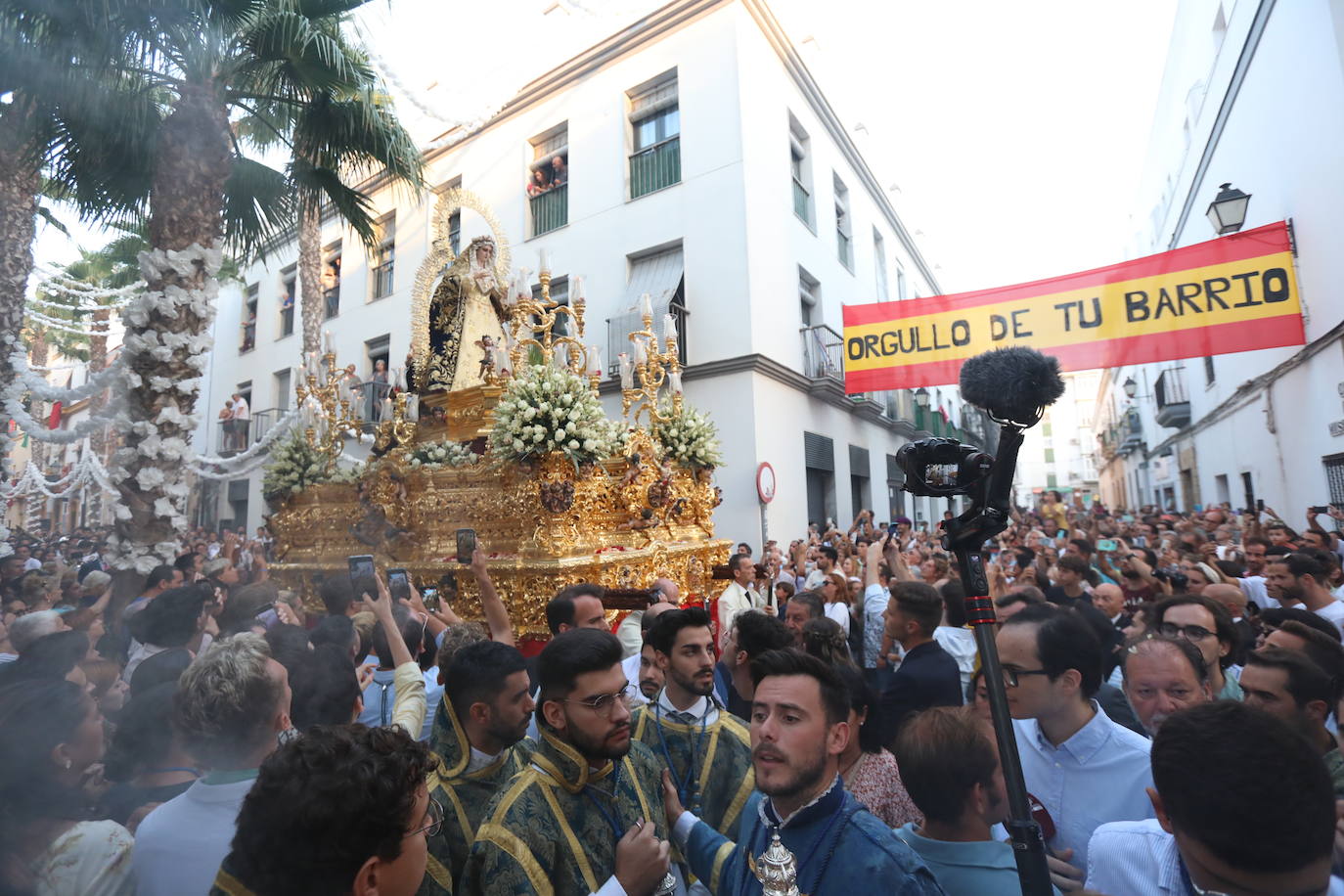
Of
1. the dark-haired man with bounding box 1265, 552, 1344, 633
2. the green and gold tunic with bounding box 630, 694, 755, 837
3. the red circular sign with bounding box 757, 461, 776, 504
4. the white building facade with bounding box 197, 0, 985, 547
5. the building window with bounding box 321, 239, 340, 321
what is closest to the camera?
the green and gold tunic with bounding box 630, 694, 755, 837

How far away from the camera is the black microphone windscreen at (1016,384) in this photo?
1.82 metres

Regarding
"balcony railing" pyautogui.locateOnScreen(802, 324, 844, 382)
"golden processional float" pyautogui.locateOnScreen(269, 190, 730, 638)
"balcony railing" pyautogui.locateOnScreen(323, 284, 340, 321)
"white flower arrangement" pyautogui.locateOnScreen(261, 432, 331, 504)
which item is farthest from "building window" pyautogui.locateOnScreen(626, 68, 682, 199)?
"balcony railing" pyautogui.locateOnScreen(323, 284, 340, 321)

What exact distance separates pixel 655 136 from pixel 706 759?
12812 millimetres

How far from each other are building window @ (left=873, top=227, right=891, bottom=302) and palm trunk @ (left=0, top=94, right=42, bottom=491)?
16576 mm

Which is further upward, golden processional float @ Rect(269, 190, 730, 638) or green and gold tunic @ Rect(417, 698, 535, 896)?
golden processional float @ Rect(269, 190, 730, 638)

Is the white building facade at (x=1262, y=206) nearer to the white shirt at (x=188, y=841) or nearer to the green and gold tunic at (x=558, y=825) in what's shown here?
the green and gold tunic at (x=558, y=825)

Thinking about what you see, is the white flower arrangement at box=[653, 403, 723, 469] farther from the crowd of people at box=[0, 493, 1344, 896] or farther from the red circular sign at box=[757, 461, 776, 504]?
the crowd of people at box=[0, 493, 1344, 896]

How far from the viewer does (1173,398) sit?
676 inches

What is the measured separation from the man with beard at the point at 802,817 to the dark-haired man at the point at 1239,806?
52 centimetres

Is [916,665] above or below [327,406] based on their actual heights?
below

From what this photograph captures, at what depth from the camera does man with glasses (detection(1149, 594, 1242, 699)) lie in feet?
10.2

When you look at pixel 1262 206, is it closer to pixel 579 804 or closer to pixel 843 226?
pixel 843 226

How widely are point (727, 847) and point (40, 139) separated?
801 cm

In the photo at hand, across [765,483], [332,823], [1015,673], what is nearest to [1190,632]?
[1015,673]
